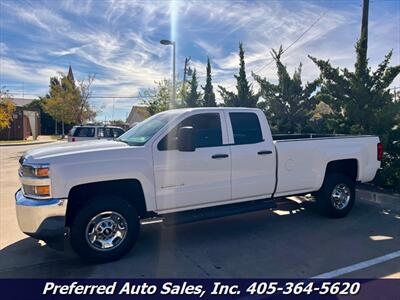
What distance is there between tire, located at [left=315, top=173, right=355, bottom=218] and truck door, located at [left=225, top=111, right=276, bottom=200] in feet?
4.02

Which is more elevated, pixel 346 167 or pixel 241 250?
pixel 346 167

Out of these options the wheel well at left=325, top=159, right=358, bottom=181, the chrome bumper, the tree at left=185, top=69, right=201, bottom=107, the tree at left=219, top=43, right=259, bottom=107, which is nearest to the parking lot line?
the wheel well at left=325, top=159, right=358, bottom=181

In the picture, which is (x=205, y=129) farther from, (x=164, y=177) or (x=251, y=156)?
(x=164, y=177)

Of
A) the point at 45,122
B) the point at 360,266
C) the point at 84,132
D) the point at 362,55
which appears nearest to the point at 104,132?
the point at 84,132

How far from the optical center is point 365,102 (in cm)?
866

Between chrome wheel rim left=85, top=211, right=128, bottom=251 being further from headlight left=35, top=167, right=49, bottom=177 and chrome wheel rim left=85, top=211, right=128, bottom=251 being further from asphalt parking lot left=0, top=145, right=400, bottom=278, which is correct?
headlight left=35, top=167, right=49, bottom=177

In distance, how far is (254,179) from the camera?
5148 mm

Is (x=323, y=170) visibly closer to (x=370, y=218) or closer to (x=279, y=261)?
(x=370, y=218)

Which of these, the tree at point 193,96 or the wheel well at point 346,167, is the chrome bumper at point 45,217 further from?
the tree at point 193,96

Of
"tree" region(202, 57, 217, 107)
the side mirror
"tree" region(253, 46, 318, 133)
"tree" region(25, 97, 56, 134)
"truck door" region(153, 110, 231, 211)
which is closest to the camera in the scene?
the side mirror

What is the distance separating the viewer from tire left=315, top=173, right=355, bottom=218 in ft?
19.4

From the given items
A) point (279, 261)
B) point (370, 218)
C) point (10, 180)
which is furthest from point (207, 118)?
point (10, 180)

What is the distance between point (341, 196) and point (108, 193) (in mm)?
4214

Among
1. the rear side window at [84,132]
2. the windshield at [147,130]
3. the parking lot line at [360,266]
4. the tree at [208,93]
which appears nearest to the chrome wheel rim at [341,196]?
Answer: the parking lot line at [360,266]
